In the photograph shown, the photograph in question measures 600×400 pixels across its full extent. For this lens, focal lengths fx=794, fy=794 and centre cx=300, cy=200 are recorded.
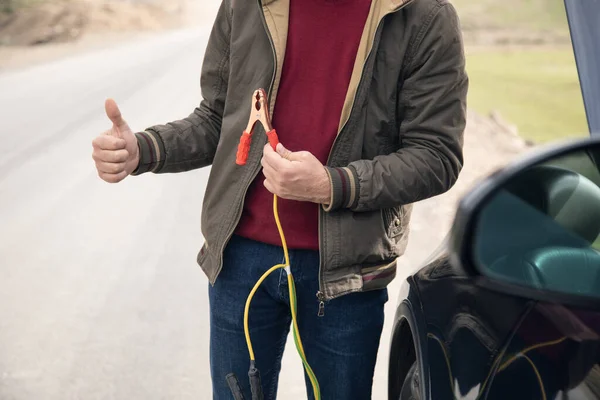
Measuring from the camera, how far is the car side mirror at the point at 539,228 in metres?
1.29

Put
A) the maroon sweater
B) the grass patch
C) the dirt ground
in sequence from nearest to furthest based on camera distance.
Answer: the maroon sweater → the grass patch → the dirt ground

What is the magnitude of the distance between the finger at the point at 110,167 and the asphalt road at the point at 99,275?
5.77ft

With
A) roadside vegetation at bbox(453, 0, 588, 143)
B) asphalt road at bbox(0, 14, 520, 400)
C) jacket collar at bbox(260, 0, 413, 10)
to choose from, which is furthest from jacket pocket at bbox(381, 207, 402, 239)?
roadside vegetation at bbox(453, 0, 588, 143)

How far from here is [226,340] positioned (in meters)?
2.09

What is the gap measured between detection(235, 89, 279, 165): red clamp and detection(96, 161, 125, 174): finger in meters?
0.30

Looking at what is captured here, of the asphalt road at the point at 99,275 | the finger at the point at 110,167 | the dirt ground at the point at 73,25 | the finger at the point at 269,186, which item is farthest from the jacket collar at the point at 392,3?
the dirt ground at the point at 73,25

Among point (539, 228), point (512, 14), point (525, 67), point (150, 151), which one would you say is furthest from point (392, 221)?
point (512, 14)

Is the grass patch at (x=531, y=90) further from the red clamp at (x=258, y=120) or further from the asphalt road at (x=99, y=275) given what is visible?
the red clamp at (x=258, y=120)

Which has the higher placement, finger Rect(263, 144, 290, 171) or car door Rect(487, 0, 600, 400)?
finger Rect(263, 144, 290, 171)

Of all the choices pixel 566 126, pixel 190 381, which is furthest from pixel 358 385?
pixel 566 126

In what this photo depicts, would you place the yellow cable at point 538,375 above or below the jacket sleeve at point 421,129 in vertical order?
below

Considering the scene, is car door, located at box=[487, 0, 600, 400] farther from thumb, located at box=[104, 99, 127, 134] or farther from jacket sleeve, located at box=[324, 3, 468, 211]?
thumb, located at box=[104, 99, 127, 134]

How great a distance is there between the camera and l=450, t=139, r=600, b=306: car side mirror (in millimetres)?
1292

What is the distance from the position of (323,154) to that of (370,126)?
0.13 meters
